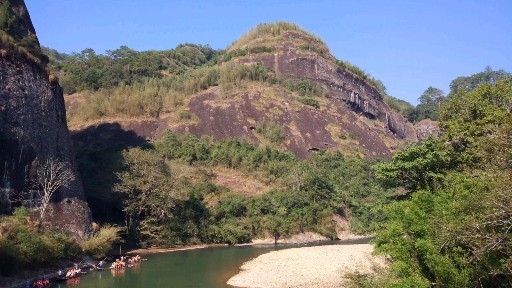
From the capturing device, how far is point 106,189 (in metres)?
42.5

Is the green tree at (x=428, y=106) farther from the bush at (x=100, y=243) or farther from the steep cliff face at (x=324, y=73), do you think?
the bush at (x=100, y=243)

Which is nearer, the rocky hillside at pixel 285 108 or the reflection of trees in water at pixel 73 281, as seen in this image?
the reflection of trees in water at pixel 73 281

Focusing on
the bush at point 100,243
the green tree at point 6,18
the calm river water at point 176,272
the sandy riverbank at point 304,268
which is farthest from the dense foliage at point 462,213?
the green tree at point 6,18

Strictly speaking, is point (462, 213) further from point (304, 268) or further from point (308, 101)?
point (308, 101)

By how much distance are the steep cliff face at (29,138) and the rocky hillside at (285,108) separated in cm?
3574

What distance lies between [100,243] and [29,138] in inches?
→ 362

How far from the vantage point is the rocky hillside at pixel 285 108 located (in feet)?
245

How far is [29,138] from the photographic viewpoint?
31328 mm

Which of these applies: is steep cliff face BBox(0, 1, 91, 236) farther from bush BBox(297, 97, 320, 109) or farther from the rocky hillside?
bush BBox(297, 97, 320, 109)

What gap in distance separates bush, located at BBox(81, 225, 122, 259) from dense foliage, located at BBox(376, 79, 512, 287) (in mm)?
21855

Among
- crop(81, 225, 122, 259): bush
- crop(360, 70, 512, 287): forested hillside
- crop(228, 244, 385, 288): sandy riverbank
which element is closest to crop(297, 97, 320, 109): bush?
crop(228, 244, 385, 288): sandy riverbank

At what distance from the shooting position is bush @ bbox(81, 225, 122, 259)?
32250mm

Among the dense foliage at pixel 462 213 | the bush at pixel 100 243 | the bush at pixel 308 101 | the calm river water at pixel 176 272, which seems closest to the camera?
the dense foliage at pixel 462 213

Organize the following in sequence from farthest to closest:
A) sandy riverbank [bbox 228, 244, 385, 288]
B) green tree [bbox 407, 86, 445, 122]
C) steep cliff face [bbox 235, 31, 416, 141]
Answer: green tree [bbox 407, 86, 445, 122] → steep cliff face [bbox 235, 31, 416, 141] → sandy riverbank [bbox 228, 244, 385, 288]
